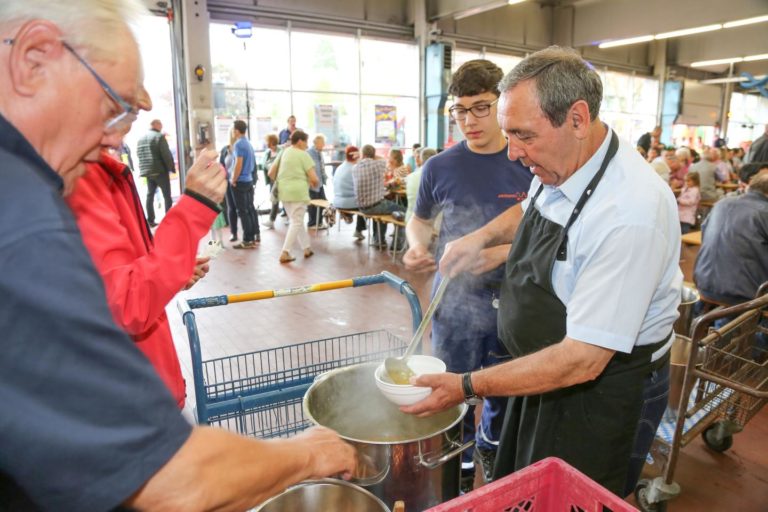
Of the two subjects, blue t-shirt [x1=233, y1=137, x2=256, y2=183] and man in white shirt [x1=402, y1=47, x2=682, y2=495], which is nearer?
man in white shirt [x1=402, y1=47, x2=682, y2=495]

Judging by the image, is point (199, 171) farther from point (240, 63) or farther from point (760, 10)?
point (760, 10)

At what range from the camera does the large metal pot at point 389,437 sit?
52.6 inches

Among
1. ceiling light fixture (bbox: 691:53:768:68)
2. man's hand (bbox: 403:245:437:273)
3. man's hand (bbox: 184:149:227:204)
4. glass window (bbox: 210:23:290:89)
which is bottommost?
man's hand (bbox: 403:245:437:273)

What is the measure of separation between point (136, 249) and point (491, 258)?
1317 mm

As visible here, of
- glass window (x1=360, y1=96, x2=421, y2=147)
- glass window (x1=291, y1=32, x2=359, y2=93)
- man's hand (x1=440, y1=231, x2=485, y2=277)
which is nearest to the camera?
man's hand (x1=440, y1=231, x2=485, y2=277)

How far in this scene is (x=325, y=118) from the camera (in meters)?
11.6

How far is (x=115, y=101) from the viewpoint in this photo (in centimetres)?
80

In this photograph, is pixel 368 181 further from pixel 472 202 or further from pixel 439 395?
pixel 439 395

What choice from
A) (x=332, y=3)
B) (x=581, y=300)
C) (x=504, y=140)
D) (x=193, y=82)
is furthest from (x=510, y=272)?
(x=332, y=3)

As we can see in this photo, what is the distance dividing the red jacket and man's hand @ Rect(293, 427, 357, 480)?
0.46 metres

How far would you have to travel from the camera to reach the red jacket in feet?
4.26

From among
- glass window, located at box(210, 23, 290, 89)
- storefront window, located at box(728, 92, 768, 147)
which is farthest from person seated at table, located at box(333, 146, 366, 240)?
storefront window, located at box(728, 92, 768, 147)

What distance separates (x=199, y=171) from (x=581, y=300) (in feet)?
3.81

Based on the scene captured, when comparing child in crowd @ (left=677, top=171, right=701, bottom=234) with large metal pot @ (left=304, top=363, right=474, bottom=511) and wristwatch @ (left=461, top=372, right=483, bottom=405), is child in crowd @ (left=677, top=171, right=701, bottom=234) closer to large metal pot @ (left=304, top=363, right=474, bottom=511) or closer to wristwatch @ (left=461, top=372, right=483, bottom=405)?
large metal pot @ (left=304, top=363, right=474, bottom=511)
